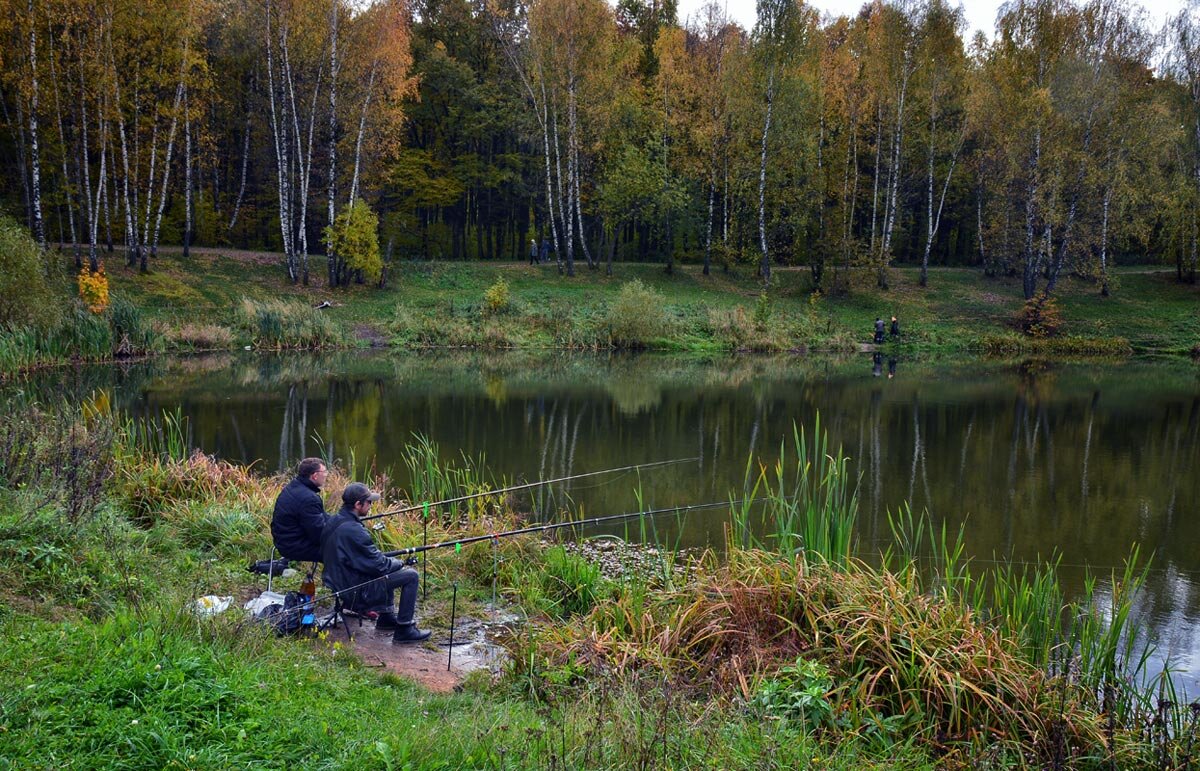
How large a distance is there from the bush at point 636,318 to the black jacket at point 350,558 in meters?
25.8

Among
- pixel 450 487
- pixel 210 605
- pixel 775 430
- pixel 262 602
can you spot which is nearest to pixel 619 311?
pixel 775 430

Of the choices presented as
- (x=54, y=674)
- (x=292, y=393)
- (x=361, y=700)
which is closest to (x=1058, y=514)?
(x=361, y=700)

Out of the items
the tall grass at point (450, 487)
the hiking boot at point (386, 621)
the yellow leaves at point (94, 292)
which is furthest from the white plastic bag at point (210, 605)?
the yellow leaves at point (94, 292)

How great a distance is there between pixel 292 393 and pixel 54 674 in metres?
16.7

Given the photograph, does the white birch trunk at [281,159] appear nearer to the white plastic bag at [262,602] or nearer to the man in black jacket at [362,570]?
the white plastic bag at [262,602]

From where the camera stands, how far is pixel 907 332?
34.5m

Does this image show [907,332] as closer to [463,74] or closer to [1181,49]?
[1181,49]

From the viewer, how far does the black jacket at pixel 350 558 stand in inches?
235

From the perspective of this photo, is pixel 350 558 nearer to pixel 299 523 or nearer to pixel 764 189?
pixel 299 523

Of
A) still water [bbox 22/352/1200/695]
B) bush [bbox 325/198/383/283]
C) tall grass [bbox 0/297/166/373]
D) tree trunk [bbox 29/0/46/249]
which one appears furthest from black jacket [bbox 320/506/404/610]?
bush [bbox 325/198/383/283]

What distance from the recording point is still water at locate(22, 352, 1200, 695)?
1017 centimetres

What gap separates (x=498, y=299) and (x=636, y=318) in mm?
5553

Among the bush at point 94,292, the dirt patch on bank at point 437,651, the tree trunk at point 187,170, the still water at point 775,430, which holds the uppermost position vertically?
the tree trunk at point 187,170

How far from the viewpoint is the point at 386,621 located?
6.25 meters
